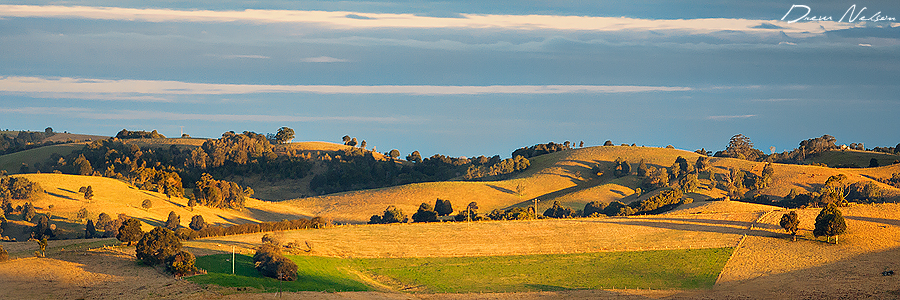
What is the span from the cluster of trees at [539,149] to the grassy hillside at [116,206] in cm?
7733

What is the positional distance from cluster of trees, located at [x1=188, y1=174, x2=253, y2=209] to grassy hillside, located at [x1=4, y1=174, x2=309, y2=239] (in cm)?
138

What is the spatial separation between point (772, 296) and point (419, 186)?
9251cm

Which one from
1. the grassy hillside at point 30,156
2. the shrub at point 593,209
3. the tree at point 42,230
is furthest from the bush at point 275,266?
the grassy hillside at point 30,156

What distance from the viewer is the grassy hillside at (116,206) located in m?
93.1

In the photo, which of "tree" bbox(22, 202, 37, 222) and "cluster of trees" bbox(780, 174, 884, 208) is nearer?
"tree" bbox(22, 202, 37, 222)

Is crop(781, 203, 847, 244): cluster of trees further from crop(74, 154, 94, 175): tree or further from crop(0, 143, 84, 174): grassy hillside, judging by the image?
crop(0, 143, 84, 174): grassy hillside

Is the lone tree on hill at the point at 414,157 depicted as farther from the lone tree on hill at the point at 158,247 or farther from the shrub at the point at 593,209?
the lone tree on hill at the point at 158,247

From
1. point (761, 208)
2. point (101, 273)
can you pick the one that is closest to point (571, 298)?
point (101, 273)

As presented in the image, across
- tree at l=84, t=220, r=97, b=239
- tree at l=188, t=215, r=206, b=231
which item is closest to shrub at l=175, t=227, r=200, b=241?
tree at l=84, t=220, r=97, b=239

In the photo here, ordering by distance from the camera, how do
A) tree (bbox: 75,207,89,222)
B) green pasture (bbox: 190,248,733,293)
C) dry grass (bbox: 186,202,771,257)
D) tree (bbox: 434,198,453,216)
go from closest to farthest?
green pasture (bbox: 190,248,733,293) < dry grass (bbox: 186,202,771,257) < tree (bbox: 75,207,89,222) < tree (bbox: 434,198,453,216)

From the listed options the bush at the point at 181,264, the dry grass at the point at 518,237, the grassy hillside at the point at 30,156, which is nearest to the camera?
the bush at the point at 181,264

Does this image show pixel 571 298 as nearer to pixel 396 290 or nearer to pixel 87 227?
pixel 396 290

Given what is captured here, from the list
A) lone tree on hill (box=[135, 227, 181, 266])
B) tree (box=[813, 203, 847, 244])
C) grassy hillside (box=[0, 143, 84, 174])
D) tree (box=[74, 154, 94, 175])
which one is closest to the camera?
lone tree on hill (box=[135, 227, 181, 266])

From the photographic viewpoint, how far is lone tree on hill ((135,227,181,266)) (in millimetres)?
55406
